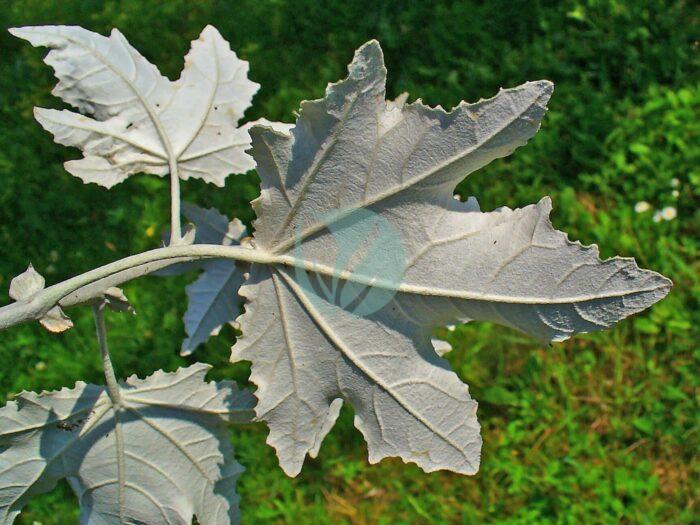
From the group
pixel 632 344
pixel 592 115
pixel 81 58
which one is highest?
pixel 81 58

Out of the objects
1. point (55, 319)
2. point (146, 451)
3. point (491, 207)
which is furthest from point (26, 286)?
point (491, 207)

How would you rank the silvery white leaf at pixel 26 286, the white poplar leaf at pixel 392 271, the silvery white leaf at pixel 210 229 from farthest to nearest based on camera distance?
the silvery white leaf at pixel 210 229 → the silvery white leaf at pixel 26 286 → the white poplar leaf at pixel 392 271

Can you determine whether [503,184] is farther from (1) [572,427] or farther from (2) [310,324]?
(2) [310,324]

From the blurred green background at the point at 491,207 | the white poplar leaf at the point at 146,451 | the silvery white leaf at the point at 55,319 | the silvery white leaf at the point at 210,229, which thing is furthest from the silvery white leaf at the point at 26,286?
the blurred green background at the point at 491,207

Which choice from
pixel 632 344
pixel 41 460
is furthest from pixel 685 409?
pixel 41 460

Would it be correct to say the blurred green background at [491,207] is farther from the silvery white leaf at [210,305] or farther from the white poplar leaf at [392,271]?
the white poplar leaf at [392,271]

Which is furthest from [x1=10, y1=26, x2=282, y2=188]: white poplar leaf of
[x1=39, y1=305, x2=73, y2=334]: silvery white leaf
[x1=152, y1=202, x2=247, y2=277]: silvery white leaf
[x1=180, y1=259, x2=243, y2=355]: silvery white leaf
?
[x1=39, y1=305, x2=73, y2=334]: silvery white leaf
